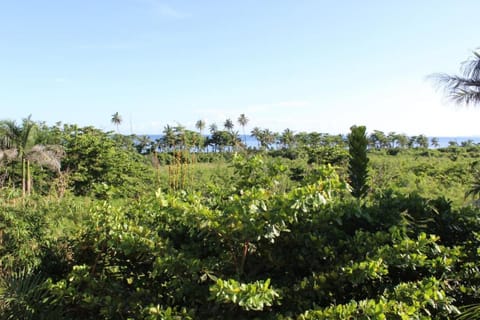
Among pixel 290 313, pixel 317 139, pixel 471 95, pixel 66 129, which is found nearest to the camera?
pixel 290 313

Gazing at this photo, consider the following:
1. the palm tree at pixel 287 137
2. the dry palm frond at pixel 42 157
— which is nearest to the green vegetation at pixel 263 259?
the dry palm frond at pixel 42 157

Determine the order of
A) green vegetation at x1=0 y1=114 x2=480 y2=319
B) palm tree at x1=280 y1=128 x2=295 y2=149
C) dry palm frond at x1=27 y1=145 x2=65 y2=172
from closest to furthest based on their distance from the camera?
green vegetation at x1=0 y1=114 x2=480 y2=319 → dry palm frond at x1=27 y1=145 x2=65 y2=172 → palm tree at x1=280 y1=128 x2=295 y2=149

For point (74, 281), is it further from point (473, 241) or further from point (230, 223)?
point (473, 241)

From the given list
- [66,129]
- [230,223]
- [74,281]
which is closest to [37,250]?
[74,281]

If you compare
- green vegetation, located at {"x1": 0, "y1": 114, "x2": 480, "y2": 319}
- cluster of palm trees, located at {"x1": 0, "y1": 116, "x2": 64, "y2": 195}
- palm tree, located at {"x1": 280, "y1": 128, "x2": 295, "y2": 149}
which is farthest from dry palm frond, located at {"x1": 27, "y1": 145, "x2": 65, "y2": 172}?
palm tree, located at {"x1": 280, "y1": 128, "x2": 295, "y2": 149}

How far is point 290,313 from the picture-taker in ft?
5.84

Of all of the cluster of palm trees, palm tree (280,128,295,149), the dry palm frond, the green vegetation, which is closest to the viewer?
the green vegetation

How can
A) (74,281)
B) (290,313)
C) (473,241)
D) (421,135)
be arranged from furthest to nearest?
(421,135), (473,241), (74,281), (290,313)

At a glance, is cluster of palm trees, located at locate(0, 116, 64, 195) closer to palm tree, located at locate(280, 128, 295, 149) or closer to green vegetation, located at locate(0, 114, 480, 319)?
green vegetation, located at locate(0, 114, 480, 319)

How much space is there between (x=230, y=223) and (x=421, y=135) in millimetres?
52987

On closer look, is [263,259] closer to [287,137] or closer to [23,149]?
[23,149]

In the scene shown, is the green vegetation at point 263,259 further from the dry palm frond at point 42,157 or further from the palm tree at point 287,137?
the palm tree at point 287,137

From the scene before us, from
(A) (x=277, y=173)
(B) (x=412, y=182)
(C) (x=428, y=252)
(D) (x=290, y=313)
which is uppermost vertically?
(A) (x=277, y=173)

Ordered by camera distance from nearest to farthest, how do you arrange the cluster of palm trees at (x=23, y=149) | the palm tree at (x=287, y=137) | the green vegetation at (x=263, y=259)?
the green vegetation at (x=263, y=259) → the cluster of palm trees at (x=23, y=149) → the palm tree at (x=287, y=137)
